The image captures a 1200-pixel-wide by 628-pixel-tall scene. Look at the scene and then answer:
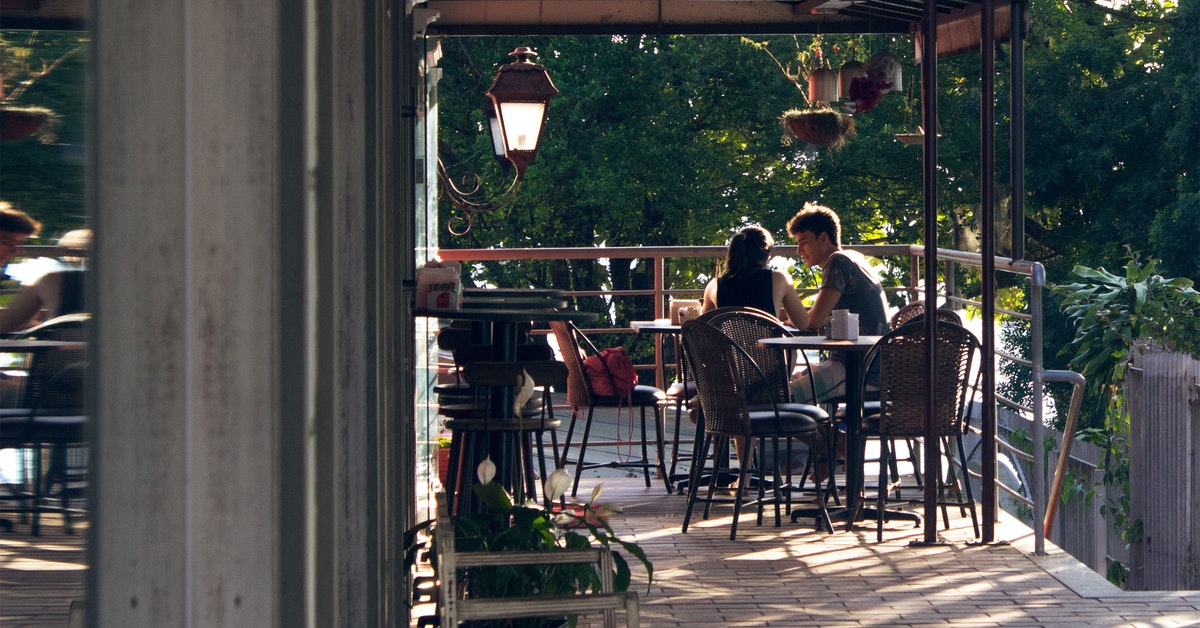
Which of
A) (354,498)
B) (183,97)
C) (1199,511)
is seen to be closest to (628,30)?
(1199,511)

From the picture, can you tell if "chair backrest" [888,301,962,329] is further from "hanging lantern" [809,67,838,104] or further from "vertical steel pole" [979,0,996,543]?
"hanging lantern" [809,67,838,104]

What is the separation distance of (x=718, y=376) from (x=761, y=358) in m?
0.21

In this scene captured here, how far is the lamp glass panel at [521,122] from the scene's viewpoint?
20.0 feet

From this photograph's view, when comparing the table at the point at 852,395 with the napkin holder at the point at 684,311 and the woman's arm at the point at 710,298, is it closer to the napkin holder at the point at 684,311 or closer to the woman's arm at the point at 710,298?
the woman's arm at the point at 710,298

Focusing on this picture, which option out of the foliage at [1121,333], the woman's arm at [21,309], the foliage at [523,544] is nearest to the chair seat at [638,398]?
the foliage at [523,544]

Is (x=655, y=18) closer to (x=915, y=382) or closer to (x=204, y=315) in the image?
(x=915, y=382)

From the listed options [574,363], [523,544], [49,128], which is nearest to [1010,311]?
[574,363]

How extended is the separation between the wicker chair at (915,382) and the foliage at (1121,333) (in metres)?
2.86

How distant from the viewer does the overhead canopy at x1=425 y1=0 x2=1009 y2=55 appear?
6.53 m

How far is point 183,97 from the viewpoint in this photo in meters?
1.12

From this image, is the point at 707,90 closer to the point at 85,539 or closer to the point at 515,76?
the point at 515,76

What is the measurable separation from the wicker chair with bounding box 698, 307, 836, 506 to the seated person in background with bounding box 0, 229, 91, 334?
4.25 metres

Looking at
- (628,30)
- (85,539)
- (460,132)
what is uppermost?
(460,132)

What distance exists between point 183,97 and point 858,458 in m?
4.52
